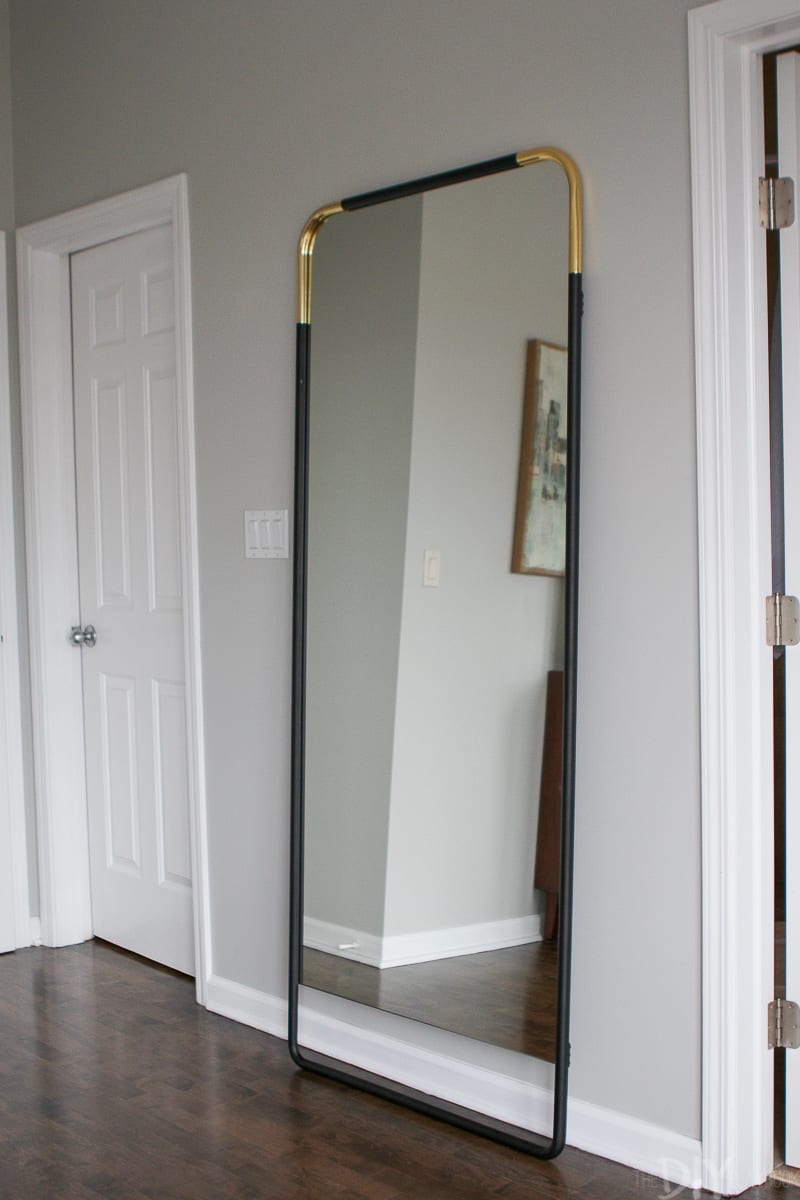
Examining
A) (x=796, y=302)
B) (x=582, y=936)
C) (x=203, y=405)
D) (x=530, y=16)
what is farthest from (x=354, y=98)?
(x=582, y=936)

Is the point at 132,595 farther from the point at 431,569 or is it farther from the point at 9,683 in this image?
the point at 431,569

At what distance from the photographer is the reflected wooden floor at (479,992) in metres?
2.39

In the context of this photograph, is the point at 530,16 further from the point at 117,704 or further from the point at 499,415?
the point at 117,704

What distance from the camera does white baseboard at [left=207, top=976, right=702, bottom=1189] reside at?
2256 millimetres

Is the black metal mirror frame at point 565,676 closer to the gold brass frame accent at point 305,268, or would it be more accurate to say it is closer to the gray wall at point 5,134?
the gold brass frame accent at point 305,268

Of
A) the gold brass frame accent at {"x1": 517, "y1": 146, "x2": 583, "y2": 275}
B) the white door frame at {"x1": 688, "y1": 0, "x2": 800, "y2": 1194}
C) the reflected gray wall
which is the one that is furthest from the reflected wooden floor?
the gold brass frame accent at {"x1": 517, "y1": 146, "x2": 583, "y2": 275}

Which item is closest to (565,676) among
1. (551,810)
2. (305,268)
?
(551,810)

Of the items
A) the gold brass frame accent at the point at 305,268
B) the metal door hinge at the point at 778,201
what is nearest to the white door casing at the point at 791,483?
the metal door hinge at the point at 778,201

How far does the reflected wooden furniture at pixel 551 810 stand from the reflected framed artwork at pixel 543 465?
243mm

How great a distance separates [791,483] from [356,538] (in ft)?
3.21

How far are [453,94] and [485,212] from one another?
299mm

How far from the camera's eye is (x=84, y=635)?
12.4ft

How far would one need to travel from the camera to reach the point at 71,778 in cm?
382

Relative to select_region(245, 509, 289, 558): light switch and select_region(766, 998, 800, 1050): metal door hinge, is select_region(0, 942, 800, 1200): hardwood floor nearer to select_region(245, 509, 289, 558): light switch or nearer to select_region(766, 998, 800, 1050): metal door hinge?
select_region(766, 998, 800, 1050): metal door hinge
